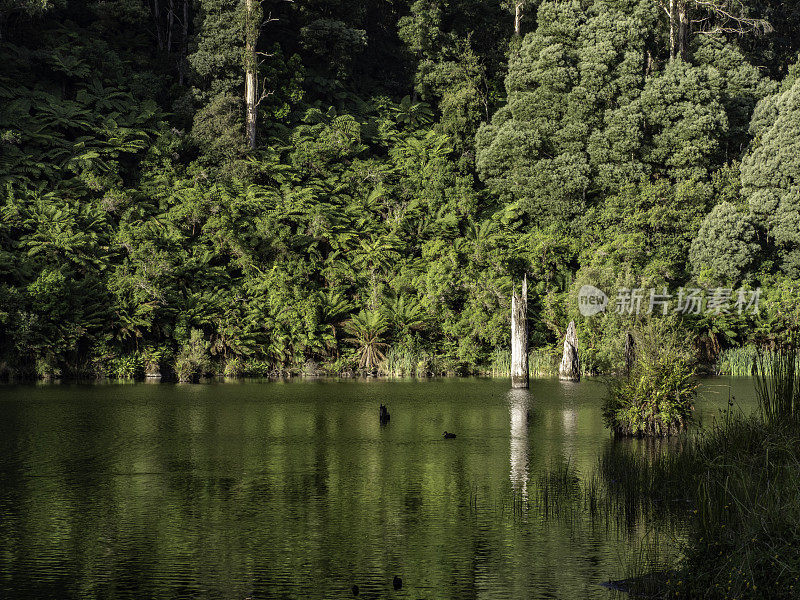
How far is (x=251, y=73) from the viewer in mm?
Answer: 59969

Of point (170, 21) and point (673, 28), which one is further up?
point (170, 21)

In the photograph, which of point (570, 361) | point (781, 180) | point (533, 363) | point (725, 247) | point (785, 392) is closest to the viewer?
point (785, 392)

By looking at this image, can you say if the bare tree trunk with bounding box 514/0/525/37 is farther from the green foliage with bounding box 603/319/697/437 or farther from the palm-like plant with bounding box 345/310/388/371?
the green foliage with bounding box 603/319/697/437

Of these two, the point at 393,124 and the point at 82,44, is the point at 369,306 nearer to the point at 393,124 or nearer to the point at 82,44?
the point at 393,124

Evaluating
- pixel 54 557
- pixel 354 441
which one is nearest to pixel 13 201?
pixel 354 441

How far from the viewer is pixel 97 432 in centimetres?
2703

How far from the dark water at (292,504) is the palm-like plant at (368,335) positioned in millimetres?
17414

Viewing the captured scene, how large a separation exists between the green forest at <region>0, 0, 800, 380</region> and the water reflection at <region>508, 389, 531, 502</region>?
39.3 ft

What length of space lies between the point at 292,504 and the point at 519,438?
9.83 metres

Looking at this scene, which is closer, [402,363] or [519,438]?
[519,438]

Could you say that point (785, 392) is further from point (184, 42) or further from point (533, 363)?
Answer: point (184, 42)

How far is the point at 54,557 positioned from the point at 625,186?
47.9m

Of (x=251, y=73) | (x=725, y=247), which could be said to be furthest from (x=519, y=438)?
(x=251, y=73)

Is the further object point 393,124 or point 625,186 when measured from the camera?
point 393,124
